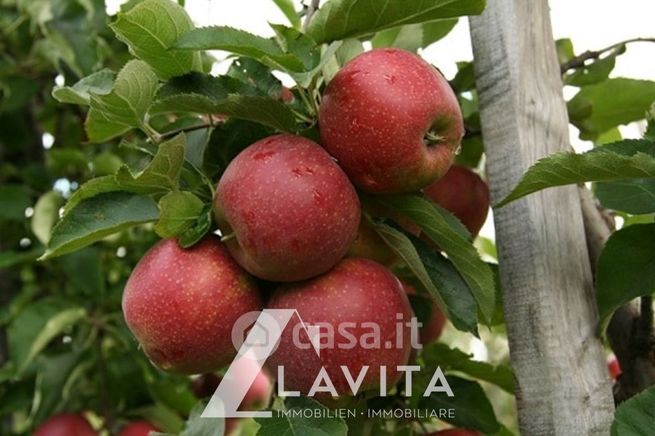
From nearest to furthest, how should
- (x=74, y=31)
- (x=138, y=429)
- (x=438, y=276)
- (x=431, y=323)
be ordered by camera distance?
(x=438, y=276), (x=431, y=323), (x=138, y=429), (x=74, y=31)

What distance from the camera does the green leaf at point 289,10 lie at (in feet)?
2.90

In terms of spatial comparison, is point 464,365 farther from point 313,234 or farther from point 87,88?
point 87,88

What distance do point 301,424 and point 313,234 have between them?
147mm

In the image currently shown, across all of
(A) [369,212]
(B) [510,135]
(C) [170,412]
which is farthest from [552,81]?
(C) [170,412]

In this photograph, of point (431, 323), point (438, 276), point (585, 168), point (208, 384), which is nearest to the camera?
point (585, 168)

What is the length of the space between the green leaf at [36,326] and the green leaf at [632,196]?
0.75 m

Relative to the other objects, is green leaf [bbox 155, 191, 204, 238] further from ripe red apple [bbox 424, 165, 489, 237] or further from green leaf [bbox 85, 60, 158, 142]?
ripe red apple [bbox 424, 165, 489, 237]

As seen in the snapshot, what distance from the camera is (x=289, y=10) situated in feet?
2.92

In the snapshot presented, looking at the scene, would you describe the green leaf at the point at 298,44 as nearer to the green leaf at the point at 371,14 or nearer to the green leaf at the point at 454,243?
the green leaf at the point at 371,14

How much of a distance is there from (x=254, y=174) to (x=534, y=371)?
0.87 feet

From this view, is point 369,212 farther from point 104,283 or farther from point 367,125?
point 104,283

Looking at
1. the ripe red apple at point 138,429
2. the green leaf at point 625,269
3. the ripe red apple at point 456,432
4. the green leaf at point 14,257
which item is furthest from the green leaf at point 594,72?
the green leaf at point 14,257

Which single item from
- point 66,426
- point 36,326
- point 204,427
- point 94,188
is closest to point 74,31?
point 36,326

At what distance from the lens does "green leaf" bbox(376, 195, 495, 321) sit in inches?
26.9
